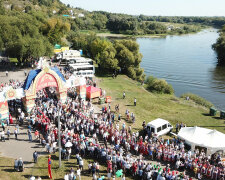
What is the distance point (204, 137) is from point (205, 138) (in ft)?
0.51

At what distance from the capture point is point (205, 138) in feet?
65.5

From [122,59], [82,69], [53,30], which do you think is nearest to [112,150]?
[82,69]

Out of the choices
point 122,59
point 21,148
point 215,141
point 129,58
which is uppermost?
point 129,58

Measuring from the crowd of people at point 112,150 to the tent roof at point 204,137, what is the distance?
0.75 m

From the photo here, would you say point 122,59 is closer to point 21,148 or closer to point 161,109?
point 161,109

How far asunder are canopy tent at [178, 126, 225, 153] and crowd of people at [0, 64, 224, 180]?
0.64 m

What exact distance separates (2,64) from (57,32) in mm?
22925

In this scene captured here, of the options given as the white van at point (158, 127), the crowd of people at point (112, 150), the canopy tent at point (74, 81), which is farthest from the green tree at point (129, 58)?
the white van at point (158, 127)

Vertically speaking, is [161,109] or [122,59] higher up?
[122,59]

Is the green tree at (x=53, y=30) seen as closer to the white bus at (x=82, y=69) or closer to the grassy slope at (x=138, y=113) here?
the white bus at (x=82, y=69)

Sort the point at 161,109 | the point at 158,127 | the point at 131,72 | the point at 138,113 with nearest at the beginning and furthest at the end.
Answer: the point at 158,127
the point at 138,113
the point at 161,109
the point at 131,72

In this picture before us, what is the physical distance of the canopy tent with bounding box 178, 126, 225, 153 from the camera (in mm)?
19266

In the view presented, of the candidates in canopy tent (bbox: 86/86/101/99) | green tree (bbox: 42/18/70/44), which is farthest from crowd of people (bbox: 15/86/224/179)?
green tree (bbox: 42/18/70/44)

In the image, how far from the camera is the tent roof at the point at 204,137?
1936cm
